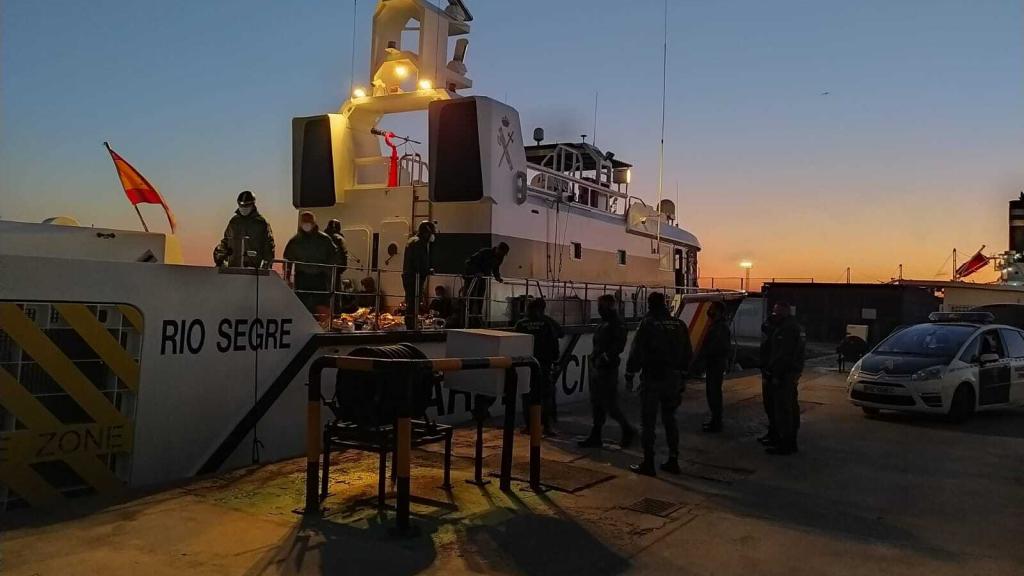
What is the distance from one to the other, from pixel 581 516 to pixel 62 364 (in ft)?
13.9


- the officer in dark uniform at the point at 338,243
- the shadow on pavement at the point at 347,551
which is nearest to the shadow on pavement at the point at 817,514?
the shadow on pavement at the point at 347,551

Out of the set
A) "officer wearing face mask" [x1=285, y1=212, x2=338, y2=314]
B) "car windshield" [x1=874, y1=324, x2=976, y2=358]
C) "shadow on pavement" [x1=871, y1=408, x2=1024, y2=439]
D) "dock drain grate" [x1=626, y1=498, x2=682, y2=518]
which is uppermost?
"officer wearing face mask" [x1=285, y1=212, x2=338, y2=314]

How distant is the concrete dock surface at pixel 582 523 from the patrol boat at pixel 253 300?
Result: 46 centimetres

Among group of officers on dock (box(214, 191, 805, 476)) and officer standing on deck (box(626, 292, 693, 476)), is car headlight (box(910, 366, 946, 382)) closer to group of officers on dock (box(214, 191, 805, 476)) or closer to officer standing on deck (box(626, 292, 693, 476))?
group of officers on dock (box(214, 191, 805, 476))

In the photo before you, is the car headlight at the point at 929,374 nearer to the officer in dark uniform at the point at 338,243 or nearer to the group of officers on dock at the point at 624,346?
the group of officers on dock at the point at 624,346

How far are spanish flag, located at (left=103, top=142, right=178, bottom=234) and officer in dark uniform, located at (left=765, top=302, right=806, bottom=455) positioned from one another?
7829 millimetres

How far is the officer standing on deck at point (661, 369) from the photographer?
7.34 meters

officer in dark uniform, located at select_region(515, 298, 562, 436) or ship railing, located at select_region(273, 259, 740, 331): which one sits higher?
ship railing, located at select_region(273, 259, 740, 331)

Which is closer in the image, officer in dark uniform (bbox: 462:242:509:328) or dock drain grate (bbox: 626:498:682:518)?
dock drain grate (bbox: 626:498:682:518)

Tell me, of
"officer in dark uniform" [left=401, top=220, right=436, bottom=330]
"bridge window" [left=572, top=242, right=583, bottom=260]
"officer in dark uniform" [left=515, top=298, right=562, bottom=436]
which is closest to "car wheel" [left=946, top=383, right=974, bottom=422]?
"officer in dark uniform" [left=515, top=298, right=562, bottom=436]

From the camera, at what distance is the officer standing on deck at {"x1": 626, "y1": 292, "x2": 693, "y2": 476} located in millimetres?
7336

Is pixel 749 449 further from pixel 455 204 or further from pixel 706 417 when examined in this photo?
pixel 455 204

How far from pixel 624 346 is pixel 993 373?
6576mm

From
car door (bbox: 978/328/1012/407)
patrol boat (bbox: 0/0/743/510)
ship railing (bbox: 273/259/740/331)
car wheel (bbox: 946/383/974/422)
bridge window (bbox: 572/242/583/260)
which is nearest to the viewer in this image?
patrol boat (bbox: 0/0/743/510)
